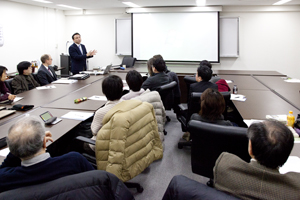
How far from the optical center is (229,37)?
22.8 feet

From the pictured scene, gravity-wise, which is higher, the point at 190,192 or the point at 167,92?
the point at 167,92

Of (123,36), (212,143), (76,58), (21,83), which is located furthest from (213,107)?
(123,36)

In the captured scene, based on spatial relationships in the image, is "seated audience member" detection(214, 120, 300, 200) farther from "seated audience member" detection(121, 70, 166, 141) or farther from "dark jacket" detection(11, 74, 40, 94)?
"dark jacket" detection(11, 74, 40, 94)

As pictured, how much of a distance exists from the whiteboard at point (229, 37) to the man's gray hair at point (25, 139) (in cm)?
651

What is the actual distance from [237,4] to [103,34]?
4031 mm

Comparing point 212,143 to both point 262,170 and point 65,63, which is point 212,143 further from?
point 65,63

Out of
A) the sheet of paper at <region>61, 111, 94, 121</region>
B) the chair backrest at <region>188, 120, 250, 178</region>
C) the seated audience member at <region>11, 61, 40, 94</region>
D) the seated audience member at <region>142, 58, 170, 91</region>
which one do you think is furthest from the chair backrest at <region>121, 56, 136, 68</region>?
the chair backrest at <region>188, 120, 250, 178</region>

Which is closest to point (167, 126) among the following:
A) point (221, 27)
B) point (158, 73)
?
point (158, 73)

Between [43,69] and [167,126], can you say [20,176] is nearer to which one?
[167,126]

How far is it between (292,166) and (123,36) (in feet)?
21.9

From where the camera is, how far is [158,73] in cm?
370

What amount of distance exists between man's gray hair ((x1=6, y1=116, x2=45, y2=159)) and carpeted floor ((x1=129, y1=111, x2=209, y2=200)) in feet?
4.49

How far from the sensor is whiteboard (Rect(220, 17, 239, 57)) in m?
6.86

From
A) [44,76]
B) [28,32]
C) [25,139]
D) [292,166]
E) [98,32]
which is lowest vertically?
[292,166]
